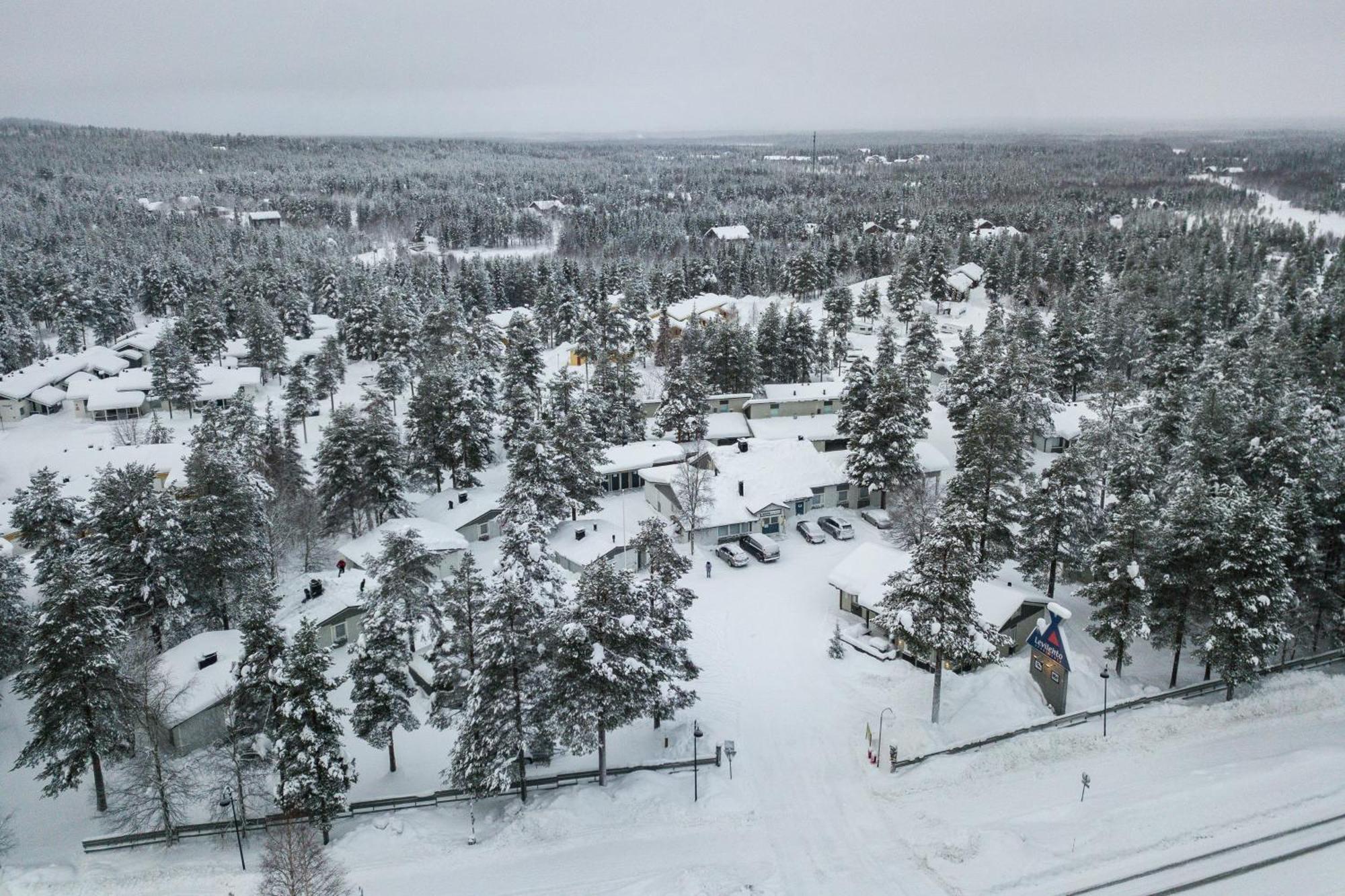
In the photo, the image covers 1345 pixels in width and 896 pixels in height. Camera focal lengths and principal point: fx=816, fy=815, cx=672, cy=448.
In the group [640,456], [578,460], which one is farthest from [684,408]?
[578,460]

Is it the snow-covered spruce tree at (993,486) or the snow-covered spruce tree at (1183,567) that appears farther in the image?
the snow-covered spruce tree at (993,486)

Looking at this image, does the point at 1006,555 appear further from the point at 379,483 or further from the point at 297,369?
the point at 297,369

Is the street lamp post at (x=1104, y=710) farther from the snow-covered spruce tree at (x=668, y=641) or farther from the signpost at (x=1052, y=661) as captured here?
the snow-covered spruce tree at (x=668, y=641)

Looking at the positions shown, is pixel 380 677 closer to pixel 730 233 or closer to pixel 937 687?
pixel 937 687

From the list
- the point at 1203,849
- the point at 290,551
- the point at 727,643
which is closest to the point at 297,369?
the point at 290,551

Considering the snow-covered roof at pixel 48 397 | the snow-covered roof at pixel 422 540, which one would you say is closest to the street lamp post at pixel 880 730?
the snow-covered roof at pixel 422 540

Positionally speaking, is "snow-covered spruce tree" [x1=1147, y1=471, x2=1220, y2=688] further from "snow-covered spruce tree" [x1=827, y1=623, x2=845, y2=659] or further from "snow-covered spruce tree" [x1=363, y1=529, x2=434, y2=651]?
"snow-covered spruce tree" [x1=363, y1=529, x2=434, y2=651]

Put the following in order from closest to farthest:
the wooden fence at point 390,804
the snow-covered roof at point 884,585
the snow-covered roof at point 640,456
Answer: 1. the wooden fence at point 390,804
2. the snow-covered roof at point 884,585
3. the snow-covered roof at point 640,456
